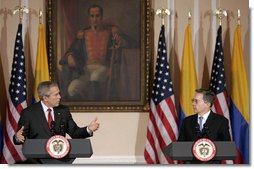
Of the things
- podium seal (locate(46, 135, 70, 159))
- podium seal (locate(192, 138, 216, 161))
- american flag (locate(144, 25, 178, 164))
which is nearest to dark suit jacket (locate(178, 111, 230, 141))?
podium seal (locate(192, 138, 216, 161))

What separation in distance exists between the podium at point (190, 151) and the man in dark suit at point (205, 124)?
0.72 meters

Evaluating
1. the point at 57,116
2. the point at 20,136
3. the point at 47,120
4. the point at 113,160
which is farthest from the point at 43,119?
the point at 113,160

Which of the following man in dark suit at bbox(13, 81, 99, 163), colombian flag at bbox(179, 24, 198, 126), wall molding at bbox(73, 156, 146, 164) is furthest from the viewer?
→ wall molding at bbox(73, 156, 146, 164)

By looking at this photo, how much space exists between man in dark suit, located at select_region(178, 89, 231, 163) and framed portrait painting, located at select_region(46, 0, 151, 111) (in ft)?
8.61

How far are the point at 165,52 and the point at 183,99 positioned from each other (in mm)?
705

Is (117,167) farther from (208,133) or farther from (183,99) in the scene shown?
(183,99)

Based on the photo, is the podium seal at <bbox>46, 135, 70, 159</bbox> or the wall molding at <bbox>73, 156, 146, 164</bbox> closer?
the podium seal at <bbox>46, 135, 70, 159</bbox>

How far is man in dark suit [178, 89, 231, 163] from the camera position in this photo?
4.91 metres

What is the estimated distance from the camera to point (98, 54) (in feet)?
25.9

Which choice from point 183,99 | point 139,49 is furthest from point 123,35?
point 183,99

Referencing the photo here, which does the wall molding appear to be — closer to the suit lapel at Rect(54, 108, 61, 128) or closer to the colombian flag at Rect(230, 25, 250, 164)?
the colombian flag at Rect(230, 25, 250, 164)

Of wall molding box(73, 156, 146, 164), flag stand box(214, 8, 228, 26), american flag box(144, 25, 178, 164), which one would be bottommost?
wall molding box(73, 156, 146, 164)

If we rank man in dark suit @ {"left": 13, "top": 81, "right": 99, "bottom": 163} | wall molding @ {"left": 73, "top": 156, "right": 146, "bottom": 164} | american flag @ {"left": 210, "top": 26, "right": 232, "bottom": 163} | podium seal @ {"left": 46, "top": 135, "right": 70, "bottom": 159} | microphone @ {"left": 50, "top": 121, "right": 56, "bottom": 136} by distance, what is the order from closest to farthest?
podium seal @ {"left": 46, "top": 135, "right": 70, "bottom": 159}, microphone @ {"left": 50, "top": 121, "right": 56, "bottom": 136}, man in dark suit @ {"left": 13, "top": 81, "right": 99, "bottom": 163}, american flag @ {"left": 210, "top": 26, "right": 232, "bottom": 163}, wall molding @ {"left": 73, "top": 156, "right": 146, "bottom": 164}

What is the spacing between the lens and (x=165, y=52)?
7.25 m
